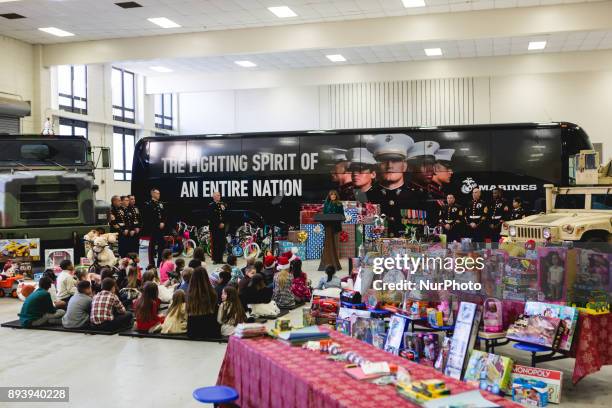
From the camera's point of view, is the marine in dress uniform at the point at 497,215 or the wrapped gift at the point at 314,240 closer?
the marine in dress uniform at the point at 497,215

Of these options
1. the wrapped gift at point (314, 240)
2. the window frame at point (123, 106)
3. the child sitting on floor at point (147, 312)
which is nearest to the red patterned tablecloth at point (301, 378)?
the child sitting on floor at point (147, 312)

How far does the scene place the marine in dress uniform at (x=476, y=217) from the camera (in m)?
13.5

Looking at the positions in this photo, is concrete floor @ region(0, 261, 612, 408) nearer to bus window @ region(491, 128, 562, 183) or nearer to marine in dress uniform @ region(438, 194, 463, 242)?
marine in dress uniform @ region(438, 194, 463, 242)

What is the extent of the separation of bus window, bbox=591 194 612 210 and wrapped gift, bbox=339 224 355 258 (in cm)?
568

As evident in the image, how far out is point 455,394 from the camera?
12.0ft

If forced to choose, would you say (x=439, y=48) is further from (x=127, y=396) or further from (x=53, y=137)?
(x=127, y=396)

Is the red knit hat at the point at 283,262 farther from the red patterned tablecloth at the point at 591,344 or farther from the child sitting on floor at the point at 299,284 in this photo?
the red patterned tablecloth at the point at 591,344

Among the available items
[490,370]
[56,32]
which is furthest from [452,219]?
[56,32]

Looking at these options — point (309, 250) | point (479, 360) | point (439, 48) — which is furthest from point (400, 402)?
point (439, 48)

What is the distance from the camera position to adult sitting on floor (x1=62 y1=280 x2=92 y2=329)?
882cm

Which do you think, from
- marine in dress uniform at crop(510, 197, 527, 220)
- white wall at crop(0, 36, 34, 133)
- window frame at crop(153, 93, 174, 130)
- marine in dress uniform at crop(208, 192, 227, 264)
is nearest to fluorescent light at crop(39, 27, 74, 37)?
white wall at crop(0, 36, 34, 133)

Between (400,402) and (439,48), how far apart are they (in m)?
18.3

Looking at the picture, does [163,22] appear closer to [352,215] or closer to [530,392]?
[352,215]

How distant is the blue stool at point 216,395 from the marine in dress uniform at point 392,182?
1183cm
